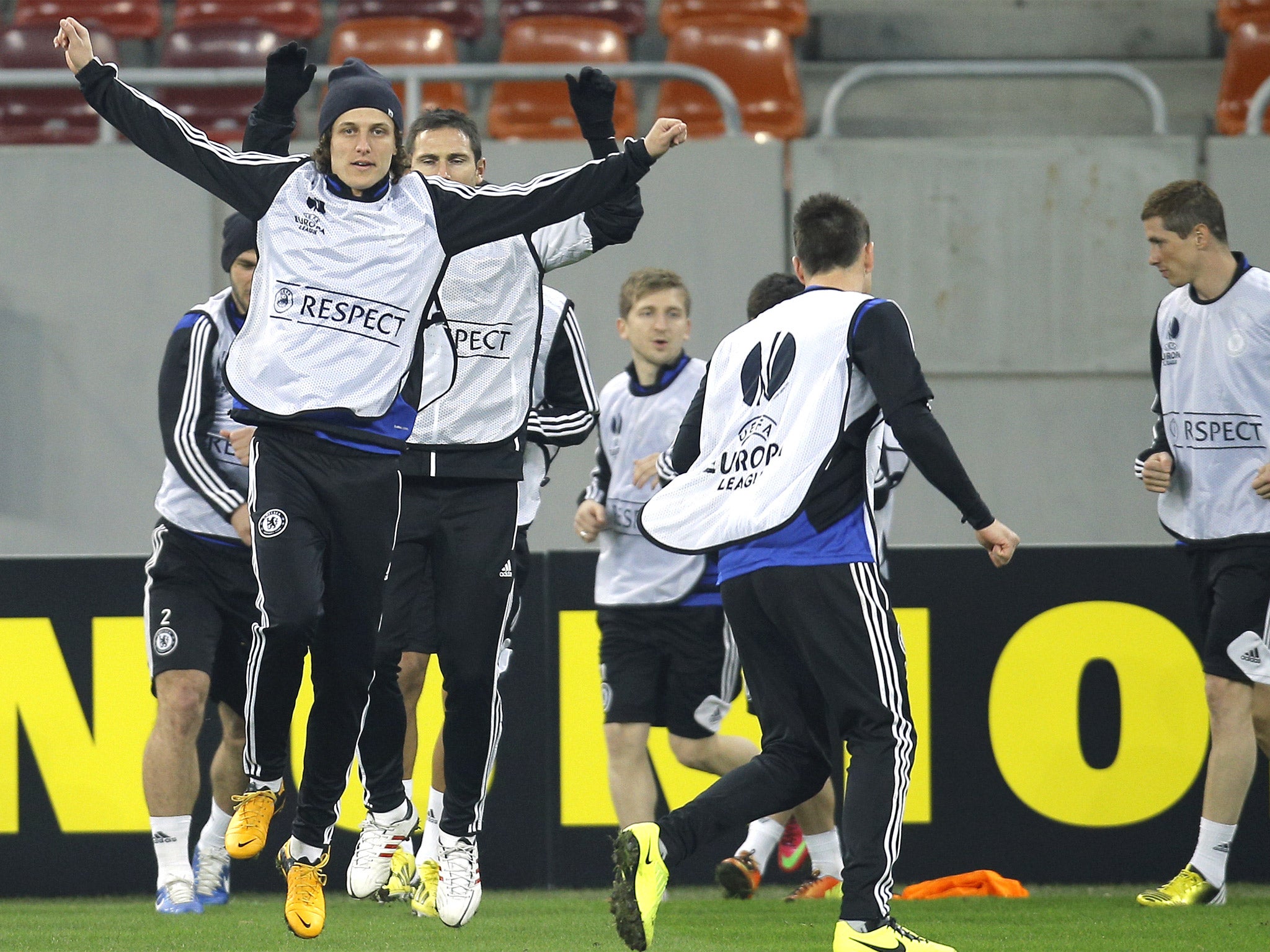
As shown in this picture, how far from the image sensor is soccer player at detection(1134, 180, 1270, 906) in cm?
622

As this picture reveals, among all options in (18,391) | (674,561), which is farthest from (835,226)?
(18,391)

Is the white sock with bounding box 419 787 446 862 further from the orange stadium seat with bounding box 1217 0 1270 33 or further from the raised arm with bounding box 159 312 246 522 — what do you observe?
the orange stadium seat with bounding box 1217 0 1270 33

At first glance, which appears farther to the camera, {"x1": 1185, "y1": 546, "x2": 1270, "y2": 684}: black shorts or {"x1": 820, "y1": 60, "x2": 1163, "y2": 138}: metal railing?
{"x1": 820, "y1": 60, "x2": 1163, "y2": 138}: metal railing

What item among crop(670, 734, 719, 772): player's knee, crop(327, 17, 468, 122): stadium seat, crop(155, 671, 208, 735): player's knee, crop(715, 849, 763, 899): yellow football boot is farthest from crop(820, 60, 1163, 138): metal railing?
crop(155, 671, 208, 735): player's knee

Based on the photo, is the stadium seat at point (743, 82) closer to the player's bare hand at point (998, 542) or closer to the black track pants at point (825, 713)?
the black track pants at point (825, 713)

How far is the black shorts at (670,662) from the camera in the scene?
691cm

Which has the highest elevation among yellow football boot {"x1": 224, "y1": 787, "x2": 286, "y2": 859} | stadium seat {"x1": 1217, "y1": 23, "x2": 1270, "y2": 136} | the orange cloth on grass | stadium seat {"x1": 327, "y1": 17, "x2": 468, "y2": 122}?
stadium seat {"x1": 327, "y1": 17, "x2": 468, "y2": 122}

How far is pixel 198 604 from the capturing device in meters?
6.42

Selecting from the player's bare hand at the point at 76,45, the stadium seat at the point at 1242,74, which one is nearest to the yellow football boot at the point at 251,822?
the player's bare hand at the point at 76,45

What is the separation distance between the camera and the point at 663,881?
4.45 m

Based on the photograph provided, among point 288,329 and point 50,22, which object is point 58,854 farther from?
point 50,22

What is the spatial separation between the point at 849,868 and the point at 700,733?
2.58 m

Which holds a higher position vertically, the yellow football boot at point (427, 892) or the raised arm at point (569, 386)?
the raised arm at point (569, 386)

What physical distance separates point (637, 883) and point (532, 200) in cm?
198
